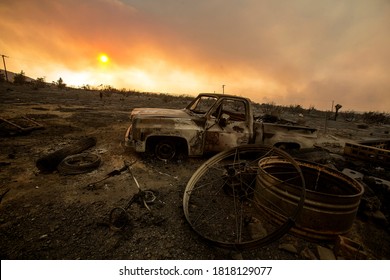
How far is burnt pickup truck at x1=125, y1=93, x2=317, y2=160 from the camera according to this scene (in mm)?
4832

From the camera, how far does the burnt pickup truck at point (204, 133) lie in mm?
4832

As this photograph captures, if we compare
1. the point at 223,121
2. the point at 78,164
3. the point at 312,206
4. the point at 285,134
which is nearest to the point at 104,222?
the point at 78,164

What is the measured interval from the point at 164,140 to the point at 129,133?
0.94m

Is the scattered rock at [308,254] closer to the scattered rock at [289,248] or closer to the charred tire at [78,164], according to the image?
the scattered rock at [289,248]

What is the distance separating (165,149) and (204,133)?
113 centimetres

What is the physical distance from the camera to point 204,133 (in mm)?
4941

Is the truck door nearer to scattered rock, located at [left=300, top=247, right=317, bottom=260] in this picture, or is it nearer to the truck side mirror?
the truck side mirror

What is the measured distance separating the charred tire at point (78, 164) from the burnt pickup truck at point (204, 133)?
2.91 feet

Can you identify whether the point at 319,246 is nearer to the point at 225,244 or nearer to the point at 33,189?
the point at 225,244

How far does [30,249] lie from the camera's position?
2430mm

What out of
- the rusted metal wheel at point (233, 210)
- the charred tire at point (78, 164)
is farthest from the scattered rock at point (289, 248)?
the charred tire at point (78, 164)

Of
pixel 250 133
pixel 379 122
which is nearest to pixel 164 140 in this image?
pixel 250 133

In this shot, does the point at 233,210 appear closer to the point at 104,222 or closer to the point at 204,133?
the point at 204,133

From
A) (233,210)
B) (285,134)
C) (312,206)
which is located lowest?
(233,210)
